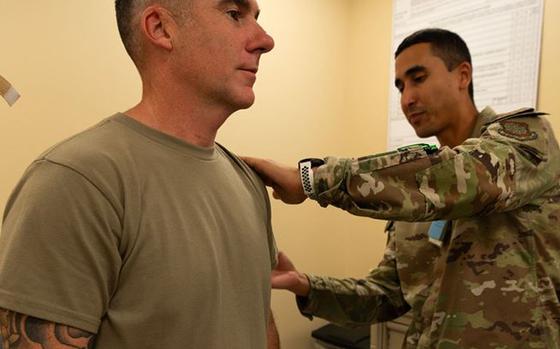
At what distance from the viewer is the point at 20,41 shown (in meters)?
1.35

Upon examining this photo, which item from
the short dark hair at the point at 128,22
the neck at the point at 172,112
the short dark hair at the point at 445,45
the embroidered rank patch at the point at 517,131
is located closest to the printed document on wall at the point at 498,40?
the short dark hair at the point at 445,45

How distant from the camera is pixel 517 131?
1093mm

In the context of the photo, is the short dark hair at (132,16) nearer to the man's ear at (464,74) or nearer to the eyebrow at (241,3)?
the eyebrow at (241,3)

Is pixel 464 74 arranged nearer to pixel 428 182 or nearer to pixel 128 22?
pixel 428 182

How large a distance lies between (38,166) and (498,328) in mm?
1165

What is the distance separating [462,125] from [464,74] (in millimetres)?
195

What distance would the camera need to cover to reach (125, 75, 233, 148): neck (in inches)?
32.2

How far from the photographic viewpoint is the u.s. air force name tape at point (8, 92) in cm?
122

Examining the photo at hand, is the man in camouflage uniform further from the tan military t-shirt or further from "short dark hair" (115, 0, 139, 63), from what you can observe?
"short dark hair" (115, 0, 139, 63)

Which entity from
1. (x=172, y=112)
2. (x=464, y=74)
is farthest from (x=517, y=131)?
(x=172, y=112)

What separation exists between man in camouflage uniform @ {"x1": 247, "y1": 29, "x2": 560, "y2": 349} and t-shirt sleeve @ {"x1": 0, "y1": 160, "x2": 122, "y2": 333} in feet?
1.58

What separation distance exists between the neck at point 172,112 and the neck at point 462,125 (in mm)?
888

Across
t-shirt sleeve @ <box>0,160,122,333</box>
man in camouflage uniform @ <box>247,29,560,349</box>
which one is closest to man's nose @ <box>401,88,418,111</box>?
man in camouflage uniform @ <box>247,29,560,349</box>

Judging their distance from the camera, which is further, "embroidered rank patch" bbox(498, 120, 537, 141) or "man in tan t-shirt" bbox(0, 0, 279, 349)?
"embroidered rank patch" bbox(498, 120, 537, 141)
